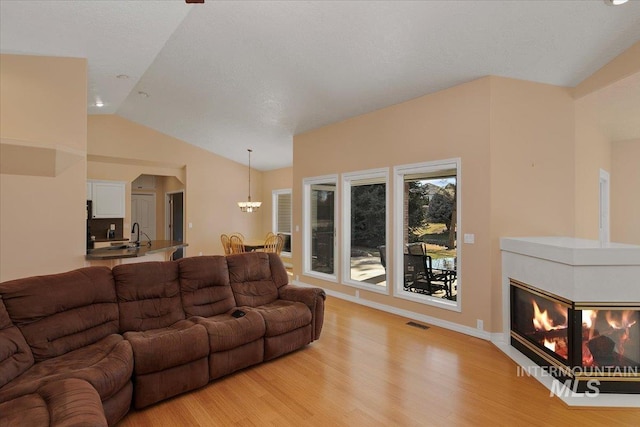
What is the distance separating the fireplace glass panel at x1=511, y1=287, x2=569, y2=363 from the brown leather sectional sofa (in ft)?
6.92

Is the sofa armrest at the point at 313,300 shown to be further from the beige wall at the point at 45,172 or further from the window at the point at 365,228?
the beige wall at the point at 45,172

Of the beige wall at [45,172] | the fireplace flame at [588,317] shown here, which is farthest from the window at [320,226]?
the fireplace flame at [588,317]

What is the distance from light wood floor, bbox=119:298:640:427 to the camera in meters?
2.29

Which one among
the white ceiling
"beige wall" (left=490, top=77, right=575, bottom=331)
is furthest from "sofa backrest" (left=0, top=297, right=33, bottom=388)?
"beige wall" (left=490, top=77, right=575, bottom=331)

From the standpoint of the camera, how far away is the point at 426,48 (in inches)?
131

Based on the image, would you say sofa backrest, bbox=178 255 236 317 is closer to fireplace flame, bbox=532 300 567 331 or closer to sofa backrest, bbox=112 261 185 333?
sofa backrest, bbox=112 261 185 333

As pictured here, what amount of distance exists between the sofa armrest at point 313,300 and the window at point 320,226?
2.13 metres

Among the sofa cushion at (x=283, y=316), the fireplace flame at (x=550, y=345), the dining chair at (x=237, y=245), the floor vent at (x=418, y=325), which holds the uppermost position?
the dining chair at (x=237, y=245)

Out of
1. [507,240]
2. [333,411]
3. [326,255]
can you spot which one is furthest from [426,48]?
[326,255]

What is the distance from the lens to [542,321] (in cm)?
307

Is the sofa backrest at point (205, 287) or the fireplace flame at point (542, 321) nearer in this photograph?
the fireplace flame at point (542, 321)

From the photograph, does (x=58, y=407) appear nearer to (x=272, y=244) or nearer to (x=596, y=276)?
(x=596, y=276)

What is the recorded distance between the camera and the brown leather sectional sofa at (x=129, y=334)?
1899mm

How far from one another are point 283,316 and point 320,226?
314cm
